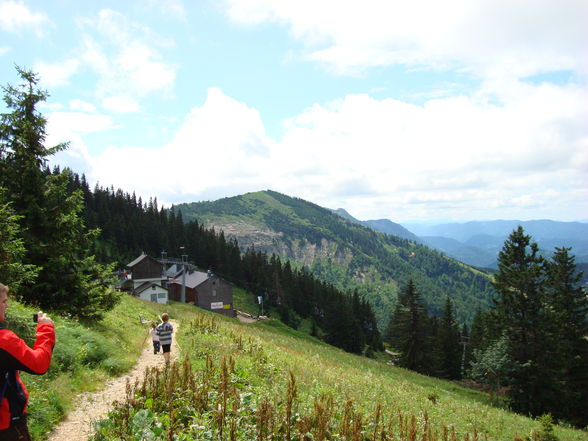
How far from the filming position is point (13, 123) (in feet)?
48.5

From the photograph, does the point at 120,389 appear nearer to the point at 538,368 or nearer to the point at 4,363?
the point at 4,363

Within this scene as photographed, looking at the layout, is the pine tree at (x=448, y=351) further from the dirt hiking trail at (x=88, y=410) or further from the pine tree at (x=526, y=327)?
the dirt hiking trail at (x=88, y=410)

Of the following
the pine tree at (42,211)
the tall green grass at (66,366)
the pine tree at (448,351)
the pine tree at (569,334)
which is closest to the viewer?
the tall green grass at (66,366)

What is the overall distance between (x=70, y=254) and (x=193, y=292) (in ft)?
216

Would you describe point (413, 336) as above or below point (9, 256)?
below

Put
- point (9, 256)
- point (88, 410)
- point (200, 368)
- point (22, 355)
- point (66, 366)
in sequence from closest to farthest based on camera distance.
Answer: point (22, 355) < point (88, 410) < point (66, 366) < point (9, 256) < point (200, 368)

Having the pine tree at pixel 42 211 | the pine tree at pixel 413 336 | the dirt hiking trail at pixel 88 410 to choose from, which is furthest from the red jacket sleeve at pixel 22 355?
the pine tree at pixel 413 336

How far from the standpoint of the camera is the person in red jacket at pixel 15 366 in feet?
12.2

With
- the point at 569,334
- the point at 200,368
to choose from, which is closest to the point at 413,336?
the point at 569,334

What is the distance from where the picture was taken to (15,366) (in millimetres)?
3758

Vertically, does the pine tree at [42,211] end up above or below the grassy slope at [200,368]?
above

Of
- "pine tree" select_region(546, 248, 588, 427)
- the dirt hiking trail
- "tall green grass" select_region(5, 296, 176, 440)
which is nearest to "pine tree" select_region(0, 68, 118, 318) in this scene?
"tall green grass" select_region(5, 296, 176, 440)

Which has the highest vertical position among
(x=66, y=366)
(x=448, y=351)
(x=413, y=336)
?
(x=66, y=366)

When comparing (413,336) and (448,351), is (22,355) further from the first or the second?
(448,351)
